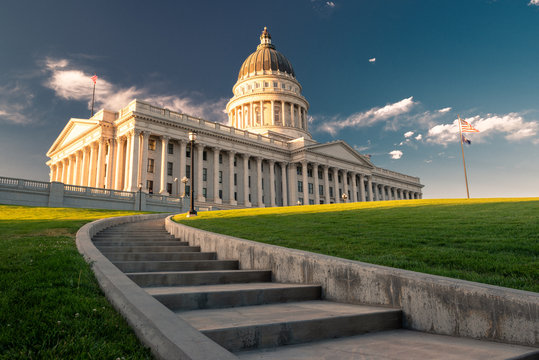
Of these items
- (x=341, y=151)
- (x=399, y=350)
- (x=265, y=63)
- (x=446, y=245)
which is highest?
(x=265, y=63)

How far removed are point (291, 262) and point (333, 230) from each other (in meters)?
4.60

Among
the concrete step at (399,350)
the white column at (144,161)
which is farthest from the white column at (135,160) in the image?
the concrete step at (399,350)

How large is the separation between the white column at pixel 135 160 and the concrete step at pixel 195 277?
41948 mm

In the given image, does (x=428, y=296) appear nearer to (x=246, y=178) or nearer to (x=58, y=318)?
(x=58, y=318)

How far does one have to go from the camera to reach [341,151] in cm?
7619

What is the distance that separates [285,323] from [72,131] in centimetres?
6755

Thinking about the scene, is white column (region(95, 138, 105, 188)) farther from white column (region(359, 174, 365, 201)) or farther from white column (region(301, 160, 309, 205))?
white column (region(359, 174, 365, 201))

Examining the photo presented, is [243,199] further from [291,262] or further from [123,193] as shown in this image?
[291,262]

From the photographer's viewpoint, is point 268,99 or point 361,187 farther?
point 268,99

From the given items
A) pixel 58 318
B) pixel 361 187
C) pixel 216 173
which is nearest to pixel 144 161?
pixel 216 173

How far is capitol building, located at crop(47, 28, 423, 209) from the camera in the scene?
164ft

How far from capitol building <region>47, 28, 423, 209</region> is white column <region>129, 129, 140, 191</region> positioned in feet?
0.41

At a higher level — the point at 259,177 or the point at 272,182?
the point at 259,177

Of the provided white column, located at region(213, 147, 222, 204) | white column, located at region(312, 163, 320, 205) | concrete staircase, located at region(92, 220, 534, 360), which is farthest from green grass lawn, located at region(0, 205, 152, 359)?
white column, located at region(312, 163, 320, 205)
